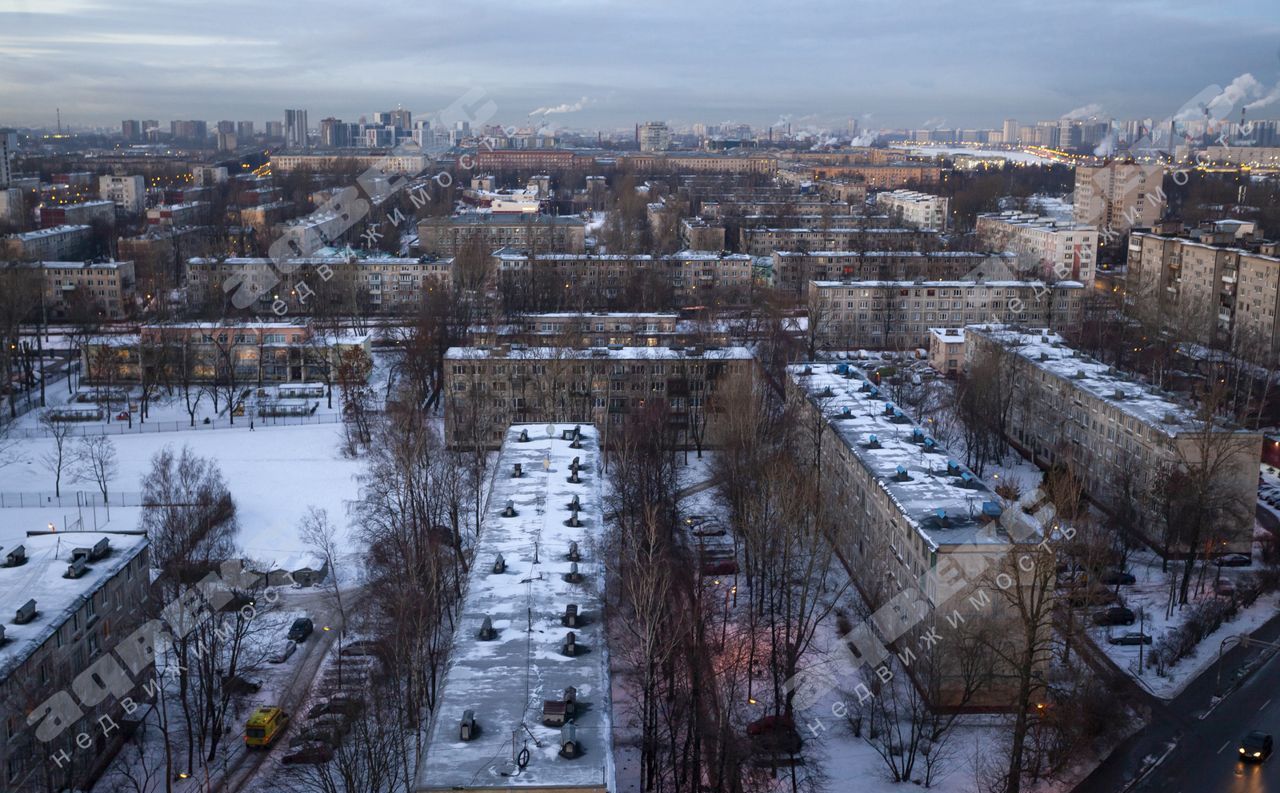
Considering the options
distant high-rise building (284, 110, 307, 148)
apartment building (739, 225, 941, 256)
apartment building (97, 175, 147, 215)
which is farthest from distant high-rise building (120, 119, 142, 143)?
apartment building (739, 225, 941, 256)

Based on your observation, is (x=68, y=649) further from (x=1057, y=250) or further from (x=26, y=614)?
(x=1057, y=250)

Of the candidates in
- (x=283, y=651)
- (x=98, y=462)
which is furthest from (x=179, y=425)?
(x=283, y=651)

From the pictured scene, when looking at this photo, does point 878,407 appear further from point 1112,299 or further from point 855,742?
point 1112,299

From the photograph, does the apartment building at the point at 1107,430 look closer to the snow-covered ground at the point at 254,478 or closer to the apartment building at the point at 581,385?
the apartment building at the point at 581,385

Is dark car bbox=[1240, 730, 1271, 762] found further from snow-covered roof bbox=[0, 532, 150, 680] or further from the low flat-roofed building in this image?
the low flat-roofed building

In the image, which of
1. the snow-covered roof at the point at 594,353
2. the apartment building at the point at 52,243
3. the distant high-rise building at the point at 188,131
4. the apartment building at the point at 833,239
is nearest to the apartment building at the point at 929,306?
the apartment building at the point at 833,239

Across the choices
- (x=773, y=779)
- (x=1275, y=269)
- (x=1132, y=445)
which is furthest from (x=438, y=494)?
(x=1275, y=269)

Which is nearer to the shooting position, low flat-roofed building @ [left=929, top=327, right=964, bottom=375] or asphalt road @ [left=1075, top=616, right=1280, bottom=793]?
asphalt road @ [left=1075, top=616, right=1280, bottom=793]
